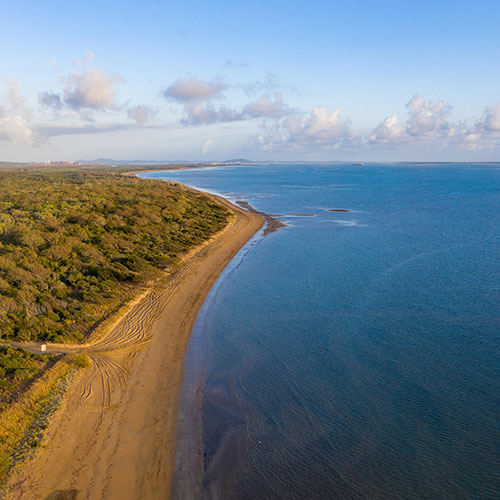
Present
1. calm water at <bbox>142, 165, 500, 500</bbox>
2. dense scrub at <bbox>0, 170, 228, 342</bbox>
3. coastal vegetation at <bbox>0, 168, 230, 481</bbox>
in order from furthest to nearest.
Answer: dense scrub at <bbox>0, 170, 228, 342</bbox> < coastal vegetation at <bbox>0, 168, 230, 481</bbox> < calm water at <bbox>142, 165, 500, 500</bbox>

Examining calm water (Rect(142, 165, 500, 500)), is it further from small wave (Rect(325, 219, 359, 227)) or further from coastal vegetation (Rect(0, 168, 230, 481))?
small wave (Rect(325, 219, 359, 227))

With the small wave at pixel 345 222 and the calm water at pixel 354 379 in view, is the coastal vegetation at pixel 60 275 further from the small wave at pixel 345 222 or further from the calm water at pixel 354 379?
the small wave at pixel 345 222

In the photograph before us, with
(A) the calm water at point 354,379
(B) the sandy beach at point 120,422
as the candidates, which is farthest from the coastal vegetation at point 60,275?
(A) the calm water at point 354,379

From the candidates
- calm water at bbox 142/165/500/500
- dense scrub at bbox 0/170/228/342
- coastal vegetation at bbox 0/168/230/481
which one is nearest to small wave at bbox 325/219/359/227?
dense scrub at bbox 0/170/228/342

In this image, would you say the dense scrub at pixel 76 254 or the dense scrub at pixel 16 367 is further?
the dense scrub at pixel 76 254

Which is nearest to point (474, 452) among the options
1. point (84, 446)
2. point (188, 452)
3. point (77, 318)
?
point (188, 452)

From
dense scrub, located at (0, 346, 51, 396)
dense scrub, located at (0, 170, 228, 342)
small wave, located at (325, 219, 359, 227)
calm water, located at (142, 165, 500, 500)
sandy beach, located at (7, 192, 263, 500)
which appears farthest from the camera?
small wave, located at (325, 219, 359, 227)
